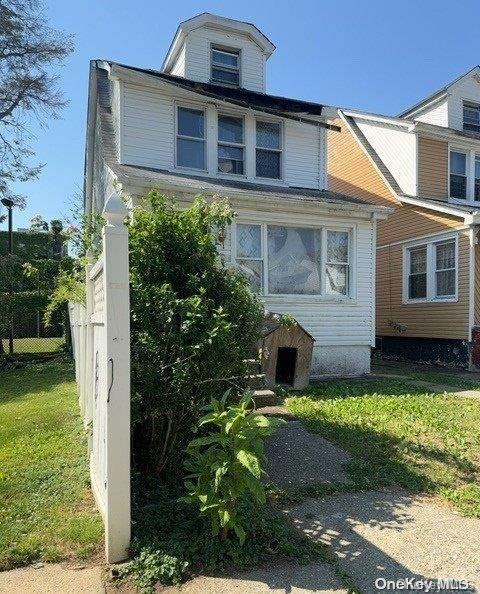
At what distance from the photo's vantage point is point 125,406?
281cm

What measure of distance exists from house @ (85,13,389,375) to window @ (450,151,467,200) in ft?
16.9

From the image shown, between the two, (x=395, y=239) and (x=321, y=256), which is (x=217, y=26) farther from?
(x=395, y=239)

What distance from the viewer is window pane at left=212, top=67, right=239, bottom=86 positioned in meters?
11.9

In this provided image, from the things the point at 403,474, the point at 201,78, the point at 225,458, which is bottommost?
the point at 403,474

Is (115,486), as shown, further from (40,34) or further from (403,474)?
(40,34)

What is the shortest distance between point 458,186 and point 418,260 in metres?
2.91

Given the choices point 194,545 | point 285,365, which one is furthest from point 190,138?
point 194,545

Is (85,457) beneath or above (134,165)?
beneath

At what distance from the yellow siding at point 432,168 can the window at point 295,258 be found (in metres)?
5.17

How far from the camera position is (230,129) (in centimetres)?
1081

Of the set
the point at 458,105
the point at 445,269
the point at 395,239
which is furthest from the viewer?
the point at 458,105

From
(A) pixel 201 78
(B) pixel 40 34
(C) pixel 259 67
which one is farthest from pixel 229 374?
(B) pixel 40 34

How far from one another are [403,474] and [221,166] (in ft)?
26.8

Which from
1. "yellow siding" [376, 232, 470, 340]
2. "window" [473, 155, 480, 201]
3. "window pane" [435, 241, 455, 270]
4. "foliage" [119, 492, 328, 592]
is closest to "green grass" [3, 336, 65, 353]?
"yellow siding" [376, 232, 470, 340]
